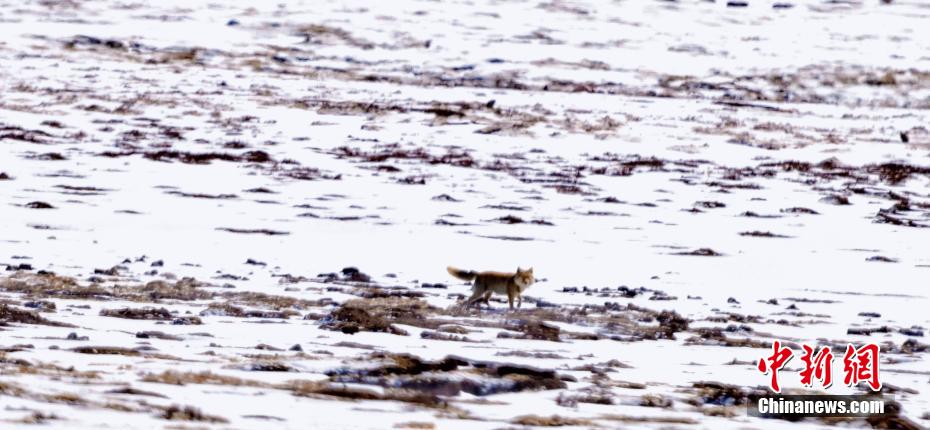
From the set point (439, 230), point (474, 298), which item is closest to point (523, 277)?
point (474, 298)

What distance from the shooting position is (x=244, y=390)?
313 inches

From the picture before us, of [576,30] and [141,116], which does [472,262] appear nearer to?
[141,116]

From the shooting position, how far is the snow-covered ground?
8.57 m

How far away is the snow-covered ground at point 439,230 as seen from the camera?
28.1 ft

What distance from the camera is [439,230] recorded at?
22.9m

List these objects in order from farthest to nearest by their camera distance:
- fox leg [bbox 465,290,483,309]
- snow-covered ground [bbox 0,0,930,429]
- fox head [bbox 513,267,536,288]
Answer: fox leg [bbox 465,290,483,309] → fox head [bbox 513,267,536,288] → snow-covered ground [bbox 0,0,930,429]

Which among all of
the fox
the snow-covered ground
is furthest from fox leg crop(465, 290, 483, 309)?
the snow-covered ground

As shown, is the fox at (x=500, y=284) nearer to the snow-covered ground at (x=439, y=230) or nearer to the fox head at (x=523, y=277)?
the fox head at (x=523, y=277)

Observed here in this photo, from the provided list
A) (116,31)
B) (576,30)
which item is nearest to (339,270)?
(116,31)

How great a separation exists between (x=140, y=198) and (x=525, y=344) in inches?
624

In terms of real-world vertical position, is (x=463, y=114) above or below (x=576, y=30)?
below

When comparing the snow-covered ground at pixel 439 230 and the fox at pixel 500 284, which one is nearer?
the snow-covered ground at pixel 439 230

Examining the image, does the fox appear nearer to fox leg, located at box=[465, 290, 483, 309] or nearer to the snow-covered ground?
fox leg, located at box=[465, 290, 483, 309]

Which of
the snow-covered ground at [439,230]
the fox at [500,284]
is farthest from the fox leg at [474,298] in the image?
the snow-covered ground at [439,230]
